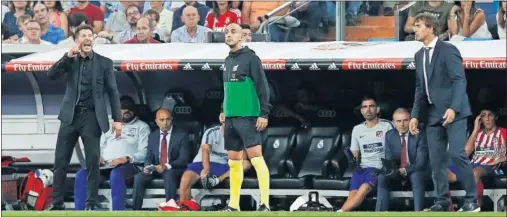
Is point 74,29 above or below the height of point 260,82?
above

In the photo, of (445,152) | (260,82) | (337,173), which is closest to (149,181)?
(337,173)

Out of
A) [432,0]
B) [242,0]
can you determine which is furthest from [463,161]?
[242,0]

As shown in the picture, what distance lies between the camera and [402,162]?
15.1 metres

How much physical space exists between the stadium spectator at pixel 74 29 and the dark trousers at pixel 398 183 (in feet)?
12.8

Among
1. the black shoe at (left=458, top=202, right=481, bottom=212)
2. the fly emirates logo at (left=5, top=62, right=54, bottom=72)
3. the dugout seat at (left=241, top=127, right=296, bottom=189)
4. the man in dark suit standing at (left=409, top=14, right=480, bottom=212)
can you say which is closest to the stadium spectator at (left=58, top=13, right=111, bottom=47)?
the fly emirates logo at (left=5, top=62, right=54, bottom=72)

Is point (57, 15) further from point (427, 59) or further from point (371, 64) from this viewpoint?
point (427, 59)

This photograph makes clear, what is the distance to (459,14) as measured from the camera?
15703 mm

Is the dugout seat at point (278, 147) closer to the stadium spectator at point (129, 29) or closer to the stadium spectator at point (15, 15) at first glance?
the stadium spectator at point (129, 29)

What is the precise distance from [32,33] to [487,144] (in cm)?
542

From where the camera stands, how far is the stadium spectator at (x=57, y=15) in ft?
57.5

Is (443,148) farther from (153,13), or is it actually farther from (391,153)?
(153,13)

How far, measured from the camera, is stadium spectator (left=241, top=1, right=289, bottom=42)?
16547mm

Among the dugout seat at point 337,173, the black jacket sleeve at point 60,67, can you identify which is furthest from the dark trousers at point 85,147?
the dugout seat at point 337,173

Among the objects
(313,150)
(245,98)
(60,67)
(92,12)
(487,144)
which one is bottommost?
(313,150)
